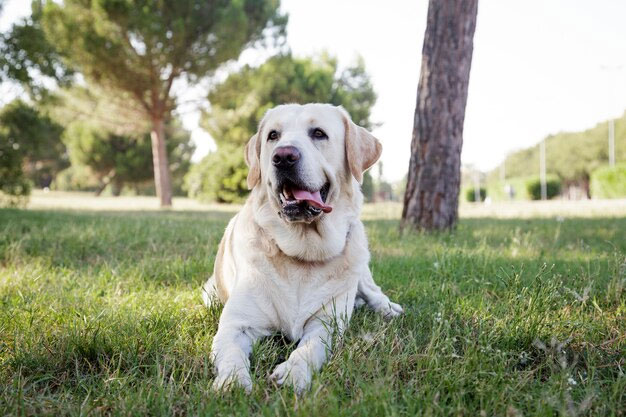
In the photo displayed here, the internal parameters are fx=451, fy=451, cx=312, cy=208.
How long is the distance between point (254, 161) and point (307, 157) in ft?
2.05

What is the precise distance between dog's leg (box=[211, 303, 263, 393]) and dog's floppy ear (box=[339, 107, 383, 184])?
44.4 inches

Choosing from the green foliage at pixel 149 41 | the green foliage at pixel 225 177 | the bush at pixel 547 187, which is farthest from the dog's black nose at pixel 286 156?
the bush at pixel 547 187

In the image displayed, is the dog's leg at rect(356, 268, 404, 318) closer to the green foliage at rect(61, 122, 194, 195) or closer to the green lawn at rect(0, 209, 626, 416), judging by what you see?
the green lawn at rect(0, 209, 626, 416)

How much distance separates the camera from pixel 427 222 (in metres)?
5.96

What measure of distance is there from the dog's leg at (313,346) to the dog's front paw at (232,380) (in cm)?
11

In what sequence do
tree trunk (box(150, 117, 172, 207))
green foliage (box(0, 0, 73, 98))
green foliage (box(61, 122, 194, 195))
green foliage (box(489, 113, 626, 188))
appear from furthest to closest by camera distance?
green foliage (box(489, 113, 626, 188))
green foliage (box(61, 122, 194, 195))
tree trunk (box(150, 117, 172, 207))
green foliage (box(0, 0, 73, 98))

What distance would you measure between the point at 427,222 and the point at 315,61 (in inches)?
1000

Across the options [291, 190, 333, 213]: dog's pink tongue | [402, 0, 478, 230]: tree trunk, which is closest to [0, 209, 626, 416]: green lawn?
[291, 190, 333, 213]: dog's pink tongue

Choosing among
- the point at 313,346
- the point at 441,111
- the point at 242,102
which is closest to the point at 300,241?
the point at 313,346

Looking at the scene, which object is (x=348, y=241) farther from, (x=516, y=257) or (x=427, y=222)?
(x=427, y=222)

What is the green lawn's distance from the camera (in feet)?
5.06

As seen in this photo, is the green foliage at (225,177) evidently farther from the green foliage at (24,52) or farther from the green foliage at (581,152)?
the green foliage at (581,152)

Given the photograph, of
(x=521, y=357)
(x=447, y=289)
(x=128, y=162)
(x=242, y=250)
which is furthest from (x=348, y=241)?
(x=128, y=162)

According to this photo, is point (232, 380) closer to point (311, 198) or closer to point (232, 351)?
point (232, 351)
